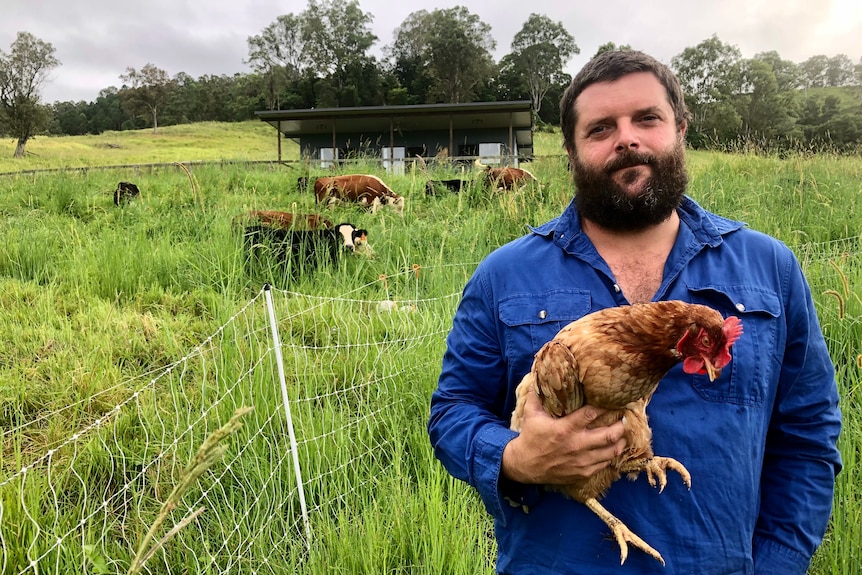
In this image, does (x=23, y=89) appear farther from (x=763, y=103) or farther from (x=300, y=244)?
(x=763, y=103)

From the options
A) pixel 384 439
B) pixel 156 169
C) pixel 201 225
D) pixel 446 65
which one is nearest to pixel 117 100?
pixel 446 65

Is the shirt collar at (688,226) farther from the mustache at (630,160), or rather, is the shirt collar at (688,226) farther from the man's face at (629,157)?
the mustache at (630,160)

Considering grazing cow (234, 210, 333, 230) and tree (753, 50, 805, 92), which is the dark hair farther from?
tree (753, 50, 805, 92)

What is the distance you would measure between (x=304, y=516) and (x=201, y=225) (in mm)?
4668

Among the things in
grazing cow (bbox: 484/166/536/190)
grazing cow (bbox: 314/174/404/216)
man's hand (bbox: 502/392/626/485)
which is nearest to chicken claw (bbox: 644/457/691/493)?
man's hand (bbox: 502/392/626/485)

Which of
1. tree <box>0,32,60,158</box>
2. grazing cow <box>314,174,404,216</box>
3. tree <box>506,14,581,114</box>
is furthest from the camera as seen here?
tree <box>506,14,581,114</box>

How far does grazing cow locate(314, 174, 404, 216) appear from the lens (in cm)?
861

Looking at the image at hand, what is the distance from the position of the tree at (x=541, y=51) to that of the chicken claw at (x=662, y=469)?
183 feet

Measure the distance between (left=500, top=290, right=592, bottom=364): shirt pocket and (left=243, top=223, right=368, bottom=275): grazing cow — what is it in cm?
327

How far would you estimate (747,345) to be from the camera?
4.47 feet

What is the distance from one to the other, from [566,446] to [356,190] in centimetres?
824

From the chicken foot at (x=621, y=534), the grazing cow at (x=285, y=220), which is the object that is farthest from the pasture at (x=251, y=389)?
the chicken foot at (x=621, y=534)

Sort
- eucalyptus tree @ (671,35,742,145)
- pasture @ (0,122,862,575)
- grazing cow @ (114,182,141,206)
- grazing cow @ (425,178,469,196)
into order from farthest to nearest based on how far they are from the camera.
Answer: eucalyptus tree @ (671,35,742,145) → grazing cow @ (425,178,469,196) → grazing cow @ (114,182,141,206) → pasture @ (0,122,862,575)

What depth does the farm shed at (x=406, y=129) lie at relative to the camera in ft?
59.0
